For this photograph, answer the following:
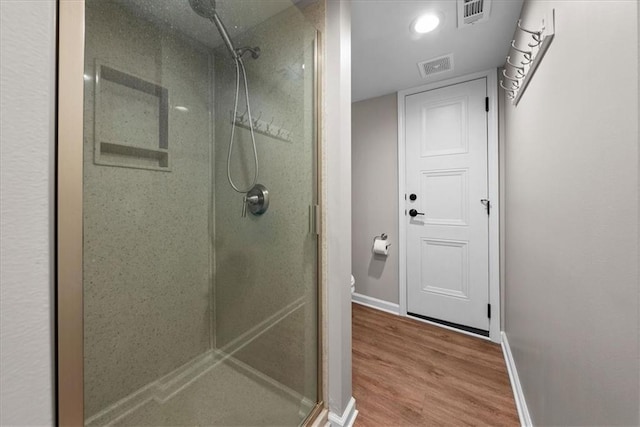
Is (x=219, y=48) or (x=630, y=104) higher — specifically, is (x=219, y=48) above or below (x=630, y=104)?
above

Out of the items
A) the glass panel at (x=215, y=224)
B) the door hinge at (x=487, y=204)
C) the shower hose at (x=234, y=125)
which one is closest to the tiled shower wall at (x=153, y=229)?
the glass panel at (x=215, y=224)

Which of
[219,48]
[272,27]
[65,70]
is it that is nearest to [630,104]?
[65,70]

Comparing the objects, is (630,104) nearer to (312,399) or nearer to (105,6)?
(105,6)

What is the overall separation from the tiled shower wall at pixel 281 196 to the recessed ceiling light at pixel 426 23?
2.41 feet

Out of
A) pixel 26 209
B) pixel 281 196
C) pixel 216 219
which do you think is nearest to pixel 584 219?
pixel 281 196

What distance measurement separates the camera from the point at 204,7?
41.0 inches

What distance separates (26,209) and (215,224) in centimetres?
101

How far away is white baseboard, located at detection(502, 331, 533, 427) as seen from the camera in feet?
3.84

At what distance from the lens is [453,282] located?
2.12 m

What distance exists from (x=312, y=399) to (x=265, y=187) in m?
1.04

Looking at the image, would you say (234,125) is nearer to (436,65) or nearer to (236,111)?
(236,111)

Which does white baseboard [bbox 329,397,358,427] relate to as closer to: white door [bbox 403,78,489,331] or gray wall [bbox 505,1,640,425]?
gray wall [bbox 505,1,640,425]

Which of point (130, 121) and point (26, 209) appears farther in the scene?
point (130, 121)

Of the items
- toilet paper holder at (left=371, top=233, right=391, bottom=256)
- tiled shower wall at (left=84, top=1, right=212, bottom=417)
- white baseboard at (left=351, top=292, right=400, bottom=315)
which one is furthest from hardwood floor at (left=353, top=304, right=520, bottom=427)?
tiled shower wall at (left=84, top=1, right=212, bottom=417)
